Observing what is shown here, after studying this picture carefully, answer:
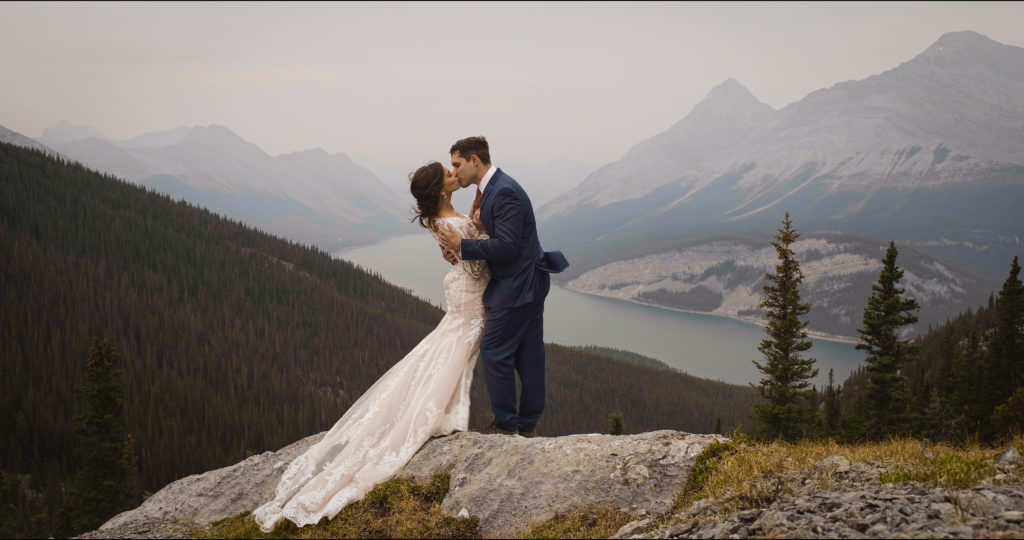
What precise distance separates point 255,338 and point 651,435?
10529 cm

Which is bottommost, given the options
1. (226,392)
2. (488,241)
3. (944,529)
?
(226,392)

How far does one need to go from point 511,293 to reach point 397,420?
2414mm

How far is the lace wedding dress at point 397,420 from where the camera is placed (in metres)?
7.14

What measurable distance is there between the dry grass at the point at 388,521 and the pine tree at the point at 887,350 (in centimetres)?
2774

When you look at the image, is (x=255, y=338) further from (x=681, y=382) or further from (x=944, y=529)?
(x=944, y=529)

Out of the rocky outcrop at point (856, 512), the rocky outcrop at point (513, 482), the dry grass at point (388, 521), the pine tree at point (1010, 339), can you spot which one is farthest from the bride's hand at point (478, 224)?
the pine tree at point (1010, 339)

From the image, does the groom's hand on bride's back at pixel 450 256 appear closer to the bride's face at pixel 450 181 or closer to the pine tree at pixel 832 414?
the bride's face at pixel 450 181

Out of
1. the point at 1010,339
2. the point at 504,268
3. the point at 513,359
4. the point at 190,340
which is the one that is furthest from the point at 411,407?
the point at 190,340

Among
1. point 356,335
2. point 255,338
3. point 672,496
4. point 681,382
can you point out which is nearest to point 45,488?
point 255,338

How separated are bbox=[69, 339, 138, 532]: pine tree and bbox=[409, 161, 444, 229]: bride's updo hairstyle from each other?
68.1 feet

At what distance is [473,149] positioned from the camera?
27.1ft

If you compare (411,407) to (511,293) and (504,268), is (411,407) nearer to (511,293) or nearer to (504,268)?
(511,293)

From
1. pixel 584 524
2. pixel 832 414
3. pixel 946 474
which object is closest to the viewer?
pixel 946 474

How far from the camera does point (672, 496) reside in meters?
6.17
